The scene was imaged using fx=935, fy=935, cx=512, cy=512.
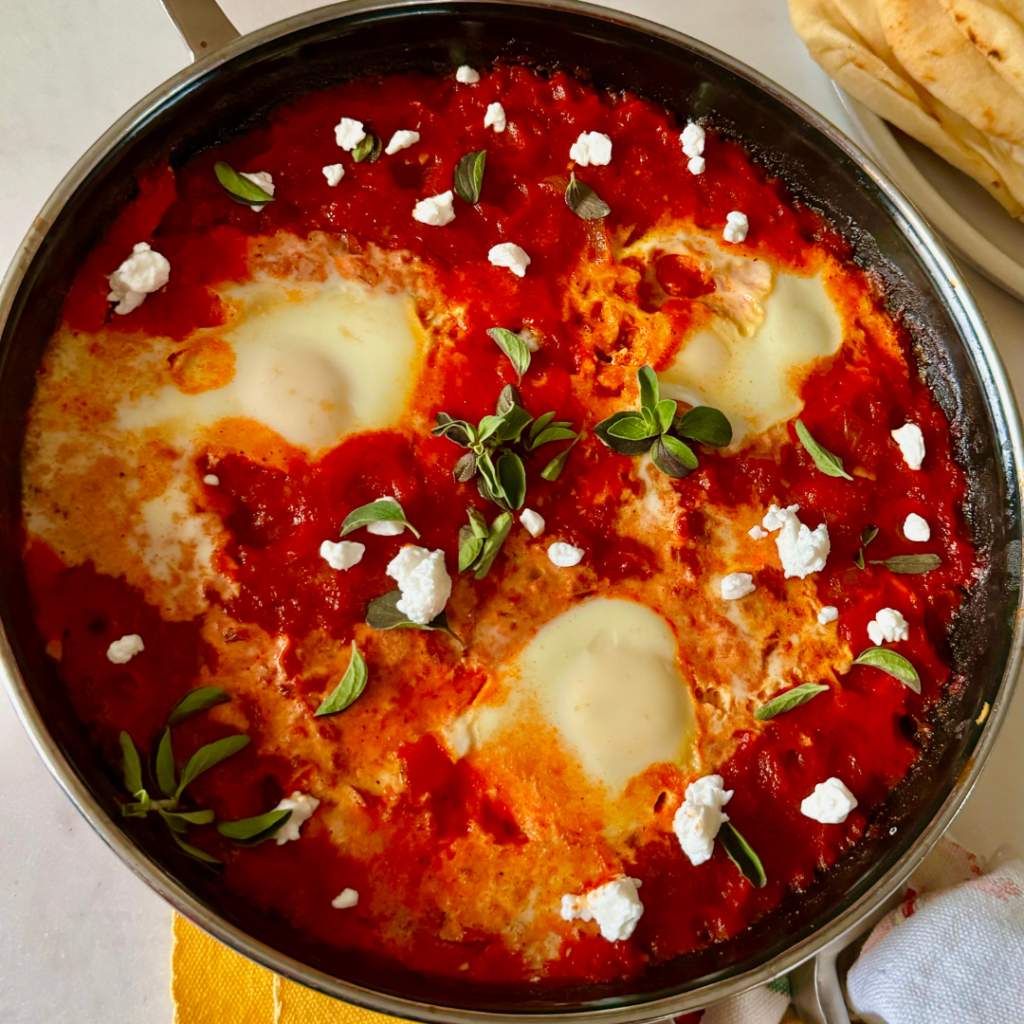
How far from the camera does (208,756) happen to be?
1789mm

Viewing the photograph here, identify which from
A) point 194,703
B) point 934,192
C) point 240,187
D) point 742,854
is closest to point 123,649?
point 194,703

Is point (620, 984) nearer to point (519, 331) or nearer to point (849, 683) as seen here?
point (849, 683)

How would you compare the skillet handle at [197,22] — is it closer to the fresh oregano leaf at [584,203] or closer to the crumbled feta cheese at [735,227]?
the fresh oregano leaf at [584,203]

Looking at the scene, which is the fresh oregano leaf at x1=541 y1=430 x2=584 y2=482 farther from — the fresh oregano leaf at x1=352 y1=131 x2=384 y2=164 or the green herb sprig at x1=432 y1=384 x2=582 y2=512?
the fresh oregano leaf at x1=352 y1=131 x2=384 y2=164

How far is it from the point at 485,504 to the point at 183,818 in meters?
0.86

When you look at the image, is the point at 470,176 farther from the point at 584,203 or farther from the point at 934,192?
the point at 934,192

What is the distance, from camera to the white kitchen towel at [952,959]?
202 cm

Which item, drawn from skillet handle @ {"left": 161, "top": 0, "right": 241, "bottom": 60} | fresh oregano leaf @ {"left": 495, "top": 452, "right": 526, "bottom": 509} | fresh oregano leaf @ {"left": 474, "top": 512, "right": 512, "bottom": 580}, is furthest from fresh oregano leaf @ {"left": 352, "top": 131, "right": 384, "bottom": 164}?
fresh oregano leaf @ {"left": 474, "top": 512, "right": 512, "bottom": 580}

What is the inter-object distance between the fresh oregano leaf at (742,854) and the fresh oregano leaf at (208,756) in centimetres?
101

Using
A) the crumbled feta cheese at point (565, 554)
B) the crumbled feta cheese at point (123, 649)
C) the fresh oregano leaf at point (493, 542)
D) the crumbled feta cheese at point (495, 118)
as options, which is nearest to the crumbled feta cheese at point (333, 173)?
the crumbled feta cheese at point (495, 118)

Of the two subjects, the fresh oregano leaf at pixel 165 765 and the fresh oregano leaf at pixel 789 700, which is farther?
the fresh oregano leaf at pixel 789 700

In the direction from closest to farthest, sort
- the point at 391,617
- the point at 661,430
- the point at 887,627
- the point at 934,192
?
the point at 391,617 → the point at 661,430 → the point at 887,627 → the point at 934,192

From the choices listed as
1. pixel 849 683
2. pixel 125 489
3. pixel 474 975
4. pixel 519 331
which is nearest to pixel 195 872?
pixel 474 975

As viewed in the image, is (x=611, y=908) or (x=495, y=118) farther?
(x=495, y=118)
